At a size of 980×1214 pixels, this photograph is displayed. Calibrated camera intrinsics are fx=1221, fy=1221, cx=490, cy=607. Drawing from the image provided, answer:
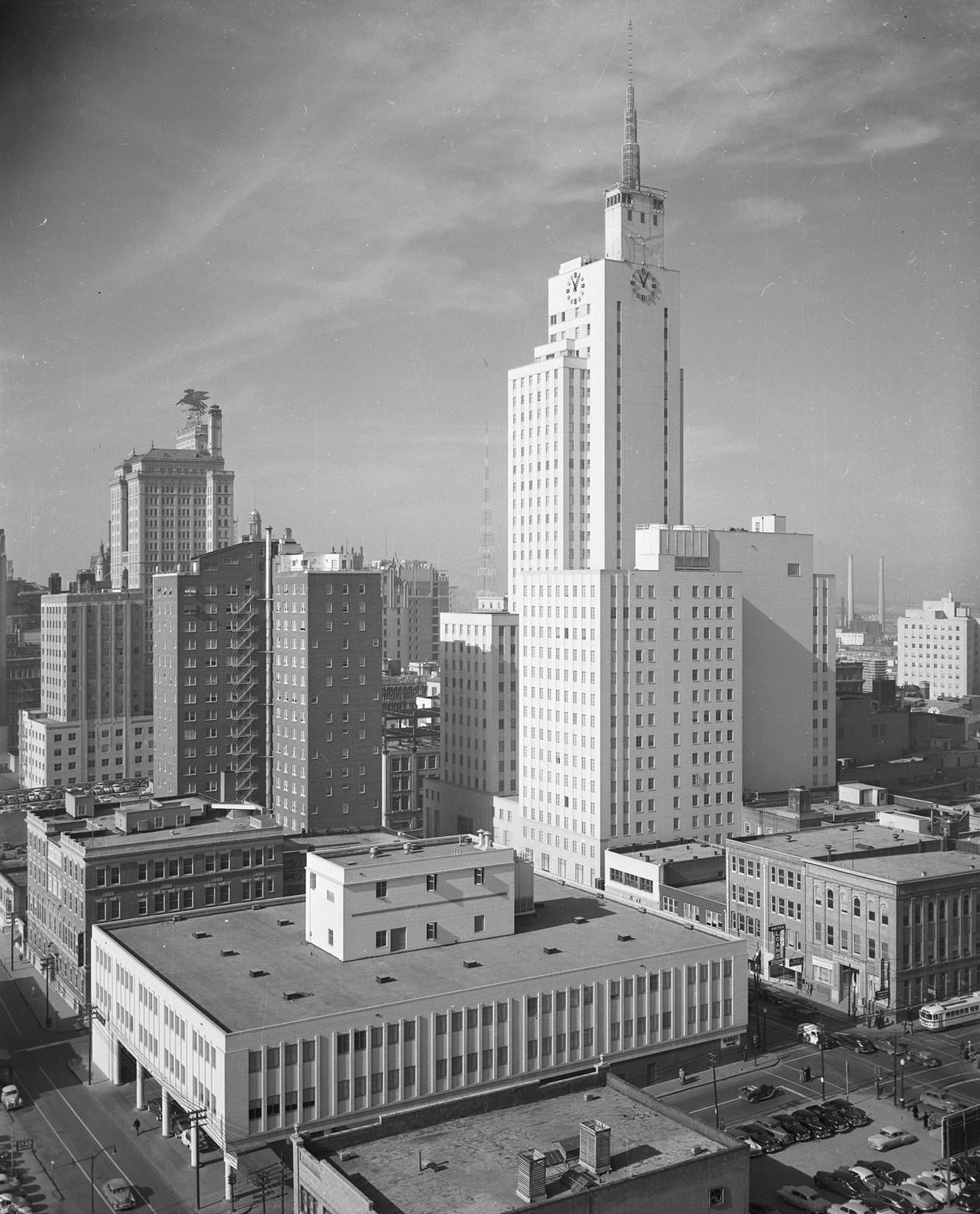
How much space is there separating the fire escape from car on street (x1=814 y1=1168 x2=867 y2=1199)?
34.6 metres

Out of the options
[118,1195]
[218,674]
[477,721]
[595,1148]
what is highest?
[218,674]

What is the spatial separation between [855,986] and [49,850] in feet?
79.9

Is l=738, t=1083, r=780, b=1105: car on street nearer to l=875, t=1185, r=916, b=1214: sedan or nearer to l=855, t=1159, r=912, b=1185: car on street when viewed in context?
l=855, t=1159, r=912, b=1185: car on street

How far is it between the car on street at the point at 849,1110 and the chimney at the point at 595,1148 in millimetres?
10659

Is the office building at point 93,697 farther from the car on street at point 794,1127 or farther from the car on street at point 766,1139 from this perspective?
the car on street at point 766,1139

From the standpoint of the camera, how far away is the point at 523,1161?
16672mm

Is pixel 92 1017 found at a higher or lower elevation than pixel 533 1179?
lower

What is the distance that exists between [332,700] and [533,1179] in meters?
34.5

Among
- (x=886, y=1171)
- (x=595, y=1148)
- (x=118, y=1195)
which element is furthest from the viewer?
(x=886, y=1171)

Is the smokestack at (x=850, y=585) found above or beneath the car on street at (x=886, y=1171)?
above

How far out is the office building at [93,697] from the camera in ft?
232

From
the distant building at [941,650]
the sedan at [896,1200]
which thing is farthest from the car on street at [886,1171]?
the distant building at [941,650]

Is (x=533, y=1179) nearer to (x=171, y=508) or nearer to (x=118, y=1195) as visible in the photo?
(x=118, y=1195)

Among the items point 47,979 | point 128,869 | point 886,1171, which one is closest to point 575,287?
point 128,869
